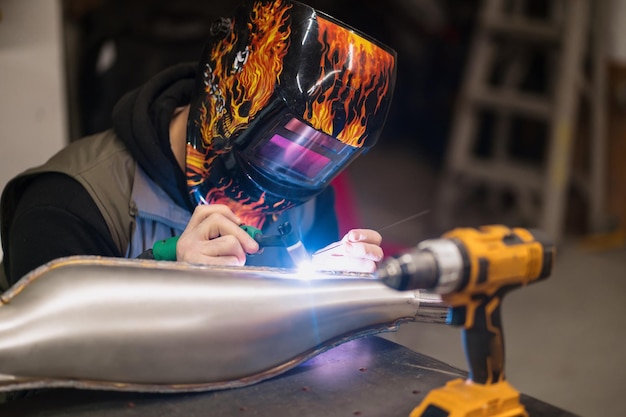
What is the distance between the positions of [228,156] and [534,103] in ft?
7.94

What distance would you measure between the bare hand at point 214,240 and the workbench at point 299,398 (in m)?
0.18

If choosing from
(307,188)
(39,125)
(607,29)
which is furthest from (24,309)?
(607,29)

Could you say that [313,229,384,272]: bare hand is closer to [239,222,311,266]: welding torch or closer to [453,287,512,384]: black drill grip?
[239,222,311,266]: welding torch

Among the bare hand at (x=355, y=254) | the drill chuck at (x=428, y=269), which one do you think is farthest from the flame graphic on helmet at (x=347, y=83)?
the drill chuck at (x=428, y=269)

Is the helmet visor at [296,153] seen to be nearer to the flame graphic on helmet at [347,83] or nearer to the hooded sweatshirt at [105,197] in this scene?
the flame graphic on helmet at [347,83]

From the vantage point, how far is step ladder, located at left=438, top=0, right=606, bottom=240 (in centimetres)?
313

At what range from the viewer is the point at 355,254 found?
1.10m

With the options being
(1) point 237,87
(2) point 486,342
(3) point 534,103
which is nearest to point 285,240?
(1) point 237,87

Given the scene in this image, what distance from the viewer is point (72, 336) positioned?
0.79 m

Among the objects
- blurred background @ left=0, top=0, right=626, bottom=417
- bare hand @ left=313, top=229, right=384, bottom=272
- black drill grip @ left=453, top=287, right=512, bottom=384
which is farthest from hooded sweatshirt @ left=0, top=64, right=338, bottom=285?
blurred background @ left=0, top=0, right=626, bottom=417

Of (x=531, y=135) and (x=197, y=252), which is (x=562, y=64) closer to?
(x=531, y=135)

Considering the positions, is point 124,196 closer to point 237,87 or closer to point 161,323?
point 237,87

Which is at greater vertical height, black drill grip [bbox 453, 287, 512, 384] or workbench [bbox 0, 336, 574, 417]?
black drill grip [bbox 453, 287, 512, 384]

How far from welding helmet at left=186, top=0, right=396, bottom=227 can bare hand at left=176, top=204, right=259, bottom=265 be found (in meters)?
0.14
